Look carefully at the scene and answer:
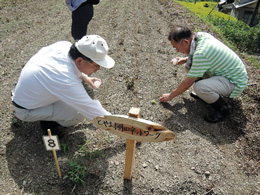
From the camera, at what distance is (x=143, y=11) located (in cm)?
913

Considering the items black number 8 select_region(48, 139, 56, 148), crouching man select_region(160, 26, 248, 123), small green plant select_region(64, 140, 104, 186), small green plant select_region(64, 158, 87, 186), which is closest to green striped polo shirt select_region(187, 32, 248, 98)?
crouching man select_region(160, 26, 248, 123)

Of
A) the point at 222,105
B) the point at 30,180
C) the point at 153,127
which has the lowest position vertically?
the point at 30,180

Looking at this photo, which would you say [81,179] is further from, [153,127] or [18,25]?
[18,25]

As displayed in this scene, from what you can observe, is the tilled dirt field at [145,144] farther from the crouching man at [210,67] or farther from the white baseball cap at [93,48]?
the white baseball cap at [93,48]

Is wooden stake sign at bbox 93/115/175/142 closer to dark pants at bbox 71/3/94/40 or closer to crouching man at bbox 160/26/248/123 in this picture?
crouching man at bbox 160/26/248/123

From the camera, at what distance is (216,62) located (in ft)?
10.9

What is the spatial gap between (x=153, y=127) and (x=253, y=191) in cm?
171

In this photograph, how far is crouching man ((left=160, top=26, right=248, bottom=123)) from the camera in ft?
10.5

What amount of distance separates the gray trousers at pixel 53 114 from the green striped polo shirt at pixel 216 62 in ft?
5.86

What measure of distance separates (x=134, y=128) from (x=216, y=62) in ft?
6.50

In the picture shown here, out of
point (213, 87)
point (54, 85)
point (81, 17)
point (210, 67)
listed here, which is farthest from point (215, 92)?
point (81, 17)

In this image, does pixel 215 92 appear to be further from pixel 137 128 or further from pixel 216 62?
pixel 137 128

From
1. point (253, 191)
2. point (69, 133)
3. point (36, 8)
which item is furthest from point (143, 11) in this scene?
point (253, 191)

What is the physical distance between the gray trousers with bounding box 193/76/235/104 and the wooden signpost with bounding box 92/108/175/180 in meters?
1.72
